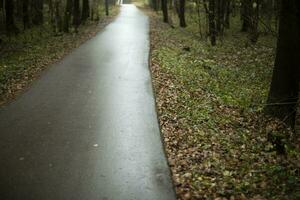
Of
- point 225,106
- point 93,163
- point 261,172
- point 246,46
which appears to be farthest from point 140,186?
point 246,46

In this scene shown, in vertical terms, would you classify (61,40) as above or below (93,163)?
above

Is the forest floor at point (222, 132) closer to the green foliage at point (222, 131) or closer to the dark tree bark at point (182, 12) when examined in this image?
the green foliage at point (222, 131)

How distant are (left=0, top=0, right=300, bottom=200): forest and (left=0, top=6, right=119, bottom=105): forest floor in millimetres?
84

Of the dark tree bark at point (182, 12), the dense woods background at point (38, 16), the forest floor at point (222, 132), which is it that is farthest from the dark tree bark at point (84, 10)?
the forest floor at point (222, 132)

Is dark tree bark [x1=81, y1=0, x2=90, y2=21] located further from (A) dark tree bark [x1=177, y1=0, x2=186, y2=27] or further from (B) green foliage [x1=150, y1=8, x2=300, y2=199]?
(B) green foliage [x1=150, y1=8, x2=300, y2=199]

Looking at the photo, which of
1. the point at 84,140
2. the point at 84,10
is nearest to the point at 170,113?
the point at 84,140

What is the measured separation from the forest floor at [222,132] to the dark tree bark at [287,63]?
46 centimetres

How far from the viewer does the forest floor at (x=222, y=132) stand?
22.4 feet

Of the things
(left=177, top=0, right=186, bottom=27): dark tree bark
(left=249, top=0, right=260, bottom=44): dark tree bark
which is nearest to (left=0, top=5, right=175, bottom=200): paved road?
(left=249, top=0, right=260, bottom=44): dark tree bark

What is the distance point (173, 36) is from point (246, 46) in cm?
552

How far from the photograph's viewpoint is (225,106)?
11.5 metres

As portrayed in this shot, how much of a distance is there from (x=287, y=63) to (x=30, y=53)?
12974 mm

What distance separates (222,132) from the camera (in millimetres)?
9406

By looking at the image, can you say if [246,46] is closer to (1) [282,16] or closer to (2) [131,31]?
(2) [131,31]
